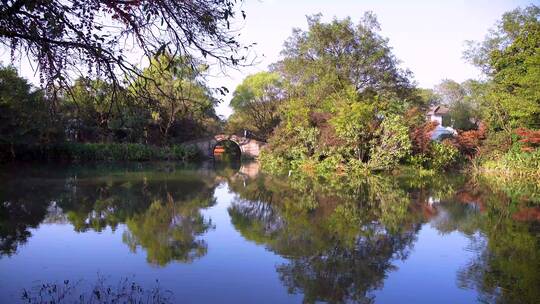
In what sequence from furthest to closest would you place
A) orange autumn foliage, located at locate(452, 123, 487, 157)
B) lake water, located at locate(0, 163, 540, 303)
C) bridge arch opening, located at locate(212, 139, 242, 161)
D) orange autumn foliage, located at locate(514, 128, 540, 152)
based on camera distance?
bridge arch opening, located at locate(212, 139, 242, 161), orange autumn foliage, located at locate(452, 123, 487, 157), orange autumn foliage, located at locate(514, 128, 540, 152), lake water, located at locate(0, 163, 540, 303)

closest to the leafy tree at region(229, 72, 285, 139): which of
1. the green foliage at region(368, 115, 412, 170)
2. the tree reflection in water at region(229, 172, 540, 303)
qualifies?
the green foliage at region(368, 115, 412, 170)

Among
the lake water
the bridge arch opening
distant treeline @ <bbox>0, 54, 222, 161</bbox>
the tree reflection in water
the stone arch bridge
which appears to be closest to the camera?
the lake water

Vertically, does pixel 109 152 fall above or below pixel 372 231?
above

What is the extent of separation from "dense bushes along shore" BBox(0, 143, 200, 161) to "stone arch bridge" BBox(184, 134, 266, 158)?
7.86 feet

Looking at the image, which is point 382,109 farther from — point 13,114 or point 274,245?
point 13,114

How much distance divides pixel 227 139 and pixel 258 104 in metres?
5.21

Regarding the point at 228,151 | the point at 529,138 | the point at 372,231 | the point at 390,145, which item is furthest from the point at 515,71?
the point at 228,151

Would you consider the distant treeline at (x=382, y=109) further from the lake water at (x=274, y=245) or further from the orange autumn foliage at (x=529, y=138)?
the lake water at (x=274, y=245)

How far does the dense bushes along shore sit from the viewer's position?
30469 millimetres

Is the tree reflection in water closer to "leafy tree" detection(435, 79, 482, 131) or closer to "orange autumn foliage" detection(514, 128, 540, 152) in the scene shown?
"orange autumn foliage" detection(514, 128, 540, 152)

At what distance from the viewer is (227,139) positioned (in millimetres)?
41344

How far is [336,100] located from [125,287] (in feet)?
70.2

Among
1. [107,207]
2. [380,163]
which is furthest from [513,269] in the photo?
[380,163]

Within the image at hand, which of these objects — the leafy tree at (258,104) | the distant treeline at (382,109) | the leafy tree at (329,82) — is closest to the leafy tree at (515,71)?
the distant treeline at (382,109)
